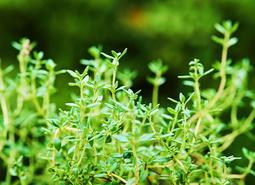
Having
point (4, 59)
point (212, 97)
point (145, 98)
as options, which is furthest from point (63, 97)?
point (212, 97)

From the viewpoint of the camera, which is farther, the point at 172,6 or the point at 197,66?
the point at 172,6

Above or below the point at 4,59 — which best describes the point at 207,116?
below

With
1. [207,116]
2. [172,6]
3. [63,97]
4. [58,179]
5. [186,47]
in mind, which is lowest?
[58,179]


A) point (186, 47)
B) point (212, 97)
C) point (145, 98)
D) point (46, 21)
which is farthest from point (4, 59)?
point (212, 97)

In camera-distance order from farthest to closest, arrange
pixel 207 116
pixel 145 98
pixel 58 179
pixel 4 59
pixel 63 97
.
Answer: pixel 4 59
pixel 145 98
pixel 63 97
pixel 207 116
pixel 58 179

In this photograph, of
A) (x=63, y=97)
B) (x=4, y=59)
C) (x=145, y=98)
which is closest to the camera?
(x=63, y=97)

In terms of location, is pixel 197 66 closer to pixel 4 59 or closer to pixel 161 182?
pixel 161 182
